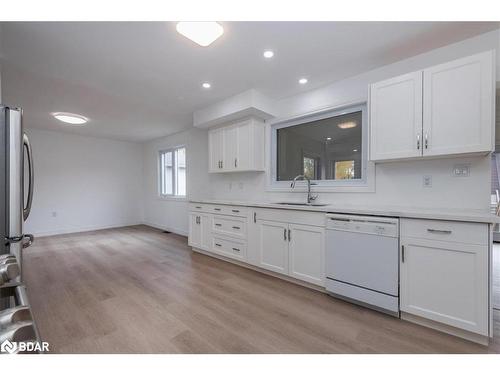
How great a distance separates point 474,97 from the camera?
182cm

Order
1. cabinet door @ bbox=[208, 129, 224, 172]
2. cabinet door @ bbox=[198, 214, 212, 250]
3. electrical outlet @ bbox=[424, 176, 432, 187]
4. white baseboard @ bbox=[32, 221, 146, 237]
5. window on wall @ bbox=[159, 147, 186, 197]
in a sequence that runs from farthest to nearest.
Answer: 1. window on wall @ bbox=[159, 147, 186, 197]
2. white baseboard @ bbox=[32, 221, 146, 237]
3. cabinet door @ bbox=[208, 129, 224, 172]
4. cabinet door @ bbox=[198, 214, 212, 250]
5. electrical outlet @ bbox=[424, 176, 432, 187]

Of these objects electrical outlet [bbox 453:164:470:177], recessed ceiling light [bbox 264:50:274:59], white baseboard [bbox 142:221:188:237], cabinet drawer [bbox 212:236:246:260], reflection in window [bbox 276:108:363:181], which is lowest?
white baseboard [bbox 142:221:188:237]

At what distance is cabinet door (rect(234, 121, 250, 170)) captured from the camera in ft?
11.4

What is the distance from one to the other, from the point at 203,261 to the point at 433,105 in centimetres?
326

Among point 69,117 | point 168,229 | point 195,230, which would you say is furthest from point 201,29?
point 168,229

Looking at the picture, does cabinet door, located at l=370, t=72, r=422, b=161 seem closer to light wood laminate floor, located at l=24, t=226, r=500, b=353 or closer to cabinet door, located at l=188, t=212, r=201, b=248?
light wood laminate floor, located at l=24, t=226, r=500, b=353

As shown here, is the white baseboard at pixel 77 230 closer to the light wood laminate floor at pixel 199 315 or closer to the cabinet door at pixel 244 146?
the light wood laminate floor at pixel 199 315

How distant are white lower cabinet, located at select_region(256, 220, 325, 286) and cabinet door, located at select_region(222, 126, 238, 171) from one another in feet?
3.96

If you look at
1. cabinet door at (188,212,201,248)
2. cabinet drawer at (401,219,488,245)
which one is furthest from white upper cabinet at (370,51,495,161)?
cabinet door at (188,212,201,248)

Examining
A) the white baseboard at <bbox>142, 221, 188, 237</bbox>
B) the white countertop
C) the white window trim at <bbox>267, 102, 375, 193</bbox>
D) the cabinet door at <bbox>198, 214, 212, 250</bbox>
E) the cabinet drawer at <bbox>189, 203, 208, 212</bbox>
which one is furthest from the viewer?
the white baseboard at <bbox>142, 221, 188, 237</bbox>

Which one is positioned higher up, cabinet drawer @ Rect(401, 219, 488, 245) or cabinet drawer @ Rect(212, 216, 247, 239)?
cabinet drawer @ Rect(401, 219, 488, 245)

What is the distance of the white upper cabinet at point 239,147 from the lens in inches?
137

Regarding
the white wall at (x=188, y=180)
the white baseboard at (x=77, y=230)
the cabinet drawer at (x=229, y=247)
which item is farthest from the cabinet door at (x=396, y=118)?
the white baseboard at (x=77, y=230)

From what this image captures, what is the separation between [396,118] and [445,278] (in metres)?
1.41
